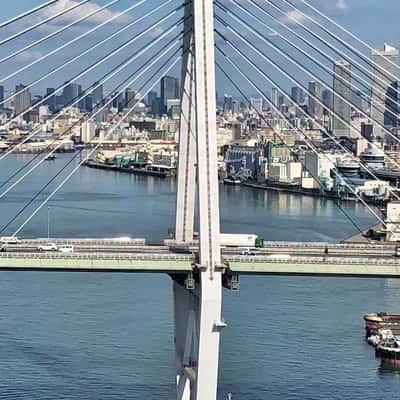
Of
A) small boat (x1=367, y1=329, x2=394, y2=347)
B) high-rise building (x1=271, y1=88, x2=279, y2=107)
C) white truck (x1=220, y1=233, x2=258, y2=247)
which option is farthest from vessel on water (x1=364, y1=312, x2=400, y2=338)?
white truck (x1=220, y1=233, x2=258, y2=247)

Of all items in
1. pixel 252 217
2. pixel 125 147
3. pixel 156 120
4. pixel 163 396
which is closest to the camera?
pixel 163 396

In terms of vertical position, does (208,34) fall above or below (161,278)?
above

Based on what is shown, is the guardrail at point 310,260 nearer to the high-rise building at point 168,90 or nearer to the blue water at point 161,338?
the blue water at point 161,338

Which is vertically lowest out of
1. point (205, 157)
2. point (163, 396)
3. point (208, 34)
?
point (163, 396)

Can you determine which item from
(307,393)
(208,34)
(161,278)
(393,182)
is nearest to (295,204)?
(393,182)

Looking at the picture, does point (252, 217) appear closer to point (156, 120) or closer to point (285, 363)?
point (285, 363)

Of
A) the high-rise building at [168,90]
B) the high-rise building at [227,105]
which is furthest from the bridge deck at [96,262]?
the high-rise building at [227,105]
